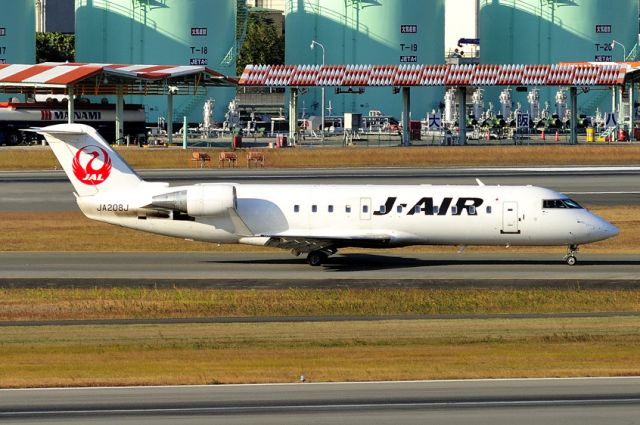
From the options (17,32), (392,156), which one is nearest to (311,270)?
(392,156)

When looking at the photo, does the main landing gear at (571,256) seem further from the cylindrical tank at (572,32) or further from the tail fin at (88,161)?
the cylindrical tank at (572,32)

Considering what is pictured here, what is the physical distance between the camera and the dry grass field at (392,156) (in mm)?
84000

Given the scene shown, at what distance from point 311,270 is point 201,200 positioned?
4.66m

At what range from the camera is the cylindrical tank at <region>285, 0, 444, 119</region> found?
4719 inches

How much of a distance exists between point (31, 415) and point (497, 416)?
8.60 meters

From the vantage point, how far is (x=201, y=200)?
4209 cm

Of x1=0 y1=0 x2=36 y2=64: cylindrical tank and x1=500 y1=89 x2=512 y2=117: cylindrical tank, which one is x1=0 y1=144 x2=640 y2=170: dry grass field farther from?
x1=0 y1=0 x2=36 y2=64: cylindrical tank

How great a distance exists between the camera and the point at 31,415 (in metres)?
21.8

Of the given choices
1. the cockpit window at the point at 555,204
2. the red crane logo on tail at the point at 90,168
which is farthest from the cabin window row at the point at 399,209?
the red crane logo on tail at the point at 90,168

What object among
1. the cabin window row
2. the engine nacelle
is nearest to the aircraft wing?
the cabin window row

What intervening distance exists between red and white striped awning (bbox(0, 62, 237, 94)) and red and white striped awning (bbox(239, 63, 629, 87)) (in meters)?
6.78

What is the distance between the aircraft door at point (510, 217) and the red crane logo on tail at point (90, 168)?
1446cm

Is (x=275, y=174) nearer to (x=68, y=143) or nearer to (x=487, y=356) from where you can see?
(x=68, y=143)

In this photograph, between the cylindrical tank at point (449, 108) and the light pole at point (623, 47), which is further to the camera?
the light pole at point (623, 47)
